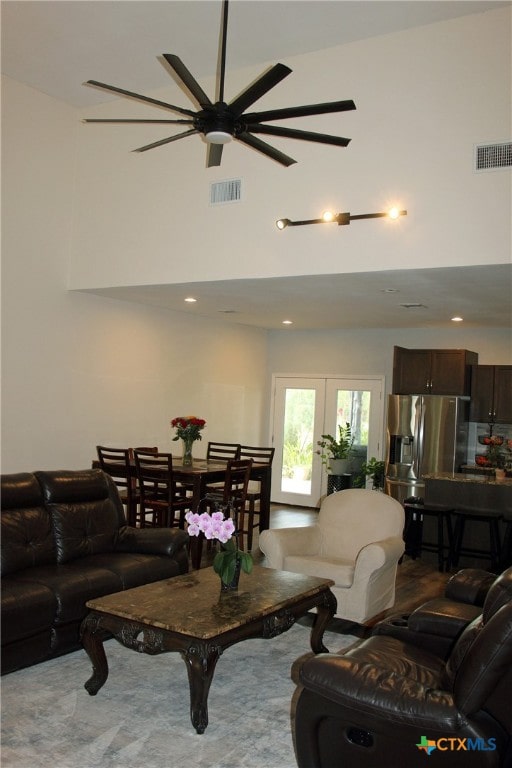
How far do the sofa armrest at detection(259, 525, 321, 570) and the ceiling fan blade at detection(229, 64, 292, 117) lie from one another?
9.32 feet

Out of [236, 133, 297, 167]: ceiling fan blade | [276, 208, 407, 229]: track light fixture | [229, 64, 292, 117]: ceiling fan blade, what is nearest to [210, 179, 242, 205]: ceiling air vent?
[276, 208, 407, 229]: track light fixture

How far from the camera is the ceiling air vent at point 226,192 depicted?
6.21 meters

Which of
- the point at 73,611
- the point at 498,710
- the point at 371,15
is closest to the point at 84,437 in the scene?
the point at 73,611

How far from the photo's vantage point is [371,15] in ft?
17.1

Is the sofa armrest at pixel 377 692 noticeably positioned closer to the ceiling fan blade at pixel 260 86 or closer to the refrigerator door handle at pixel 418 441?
the ceiling fan blade at pixel 260 86

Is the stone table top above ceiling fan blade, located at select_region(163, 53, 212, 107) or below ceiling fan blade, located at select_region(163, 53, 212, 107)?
below

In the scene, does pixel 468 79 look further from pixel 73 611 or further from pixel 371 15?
pixel 73 611

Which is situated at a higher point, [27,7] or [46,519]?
[27,7]

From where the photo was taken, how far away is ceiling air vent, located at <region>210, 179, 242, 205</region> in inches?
244

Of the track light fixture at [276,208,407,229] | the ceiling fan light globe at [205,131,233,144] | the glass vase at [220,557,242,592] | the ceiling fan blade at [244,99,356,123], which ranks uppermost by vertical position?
the track light fixture at [276,208,407,229]

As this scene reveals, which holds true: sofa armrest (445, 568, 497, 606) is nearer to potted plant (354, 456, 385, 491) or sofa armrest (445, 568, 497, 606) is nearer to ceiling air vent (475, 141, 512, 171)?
ceiling air vent (475, 141, 512, 171)

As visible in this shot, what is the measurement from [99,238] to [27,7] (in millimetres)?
2291

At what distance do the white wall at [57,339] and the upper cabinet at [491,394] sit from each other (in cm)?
383

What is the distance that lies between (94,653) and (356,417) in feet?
23.0
